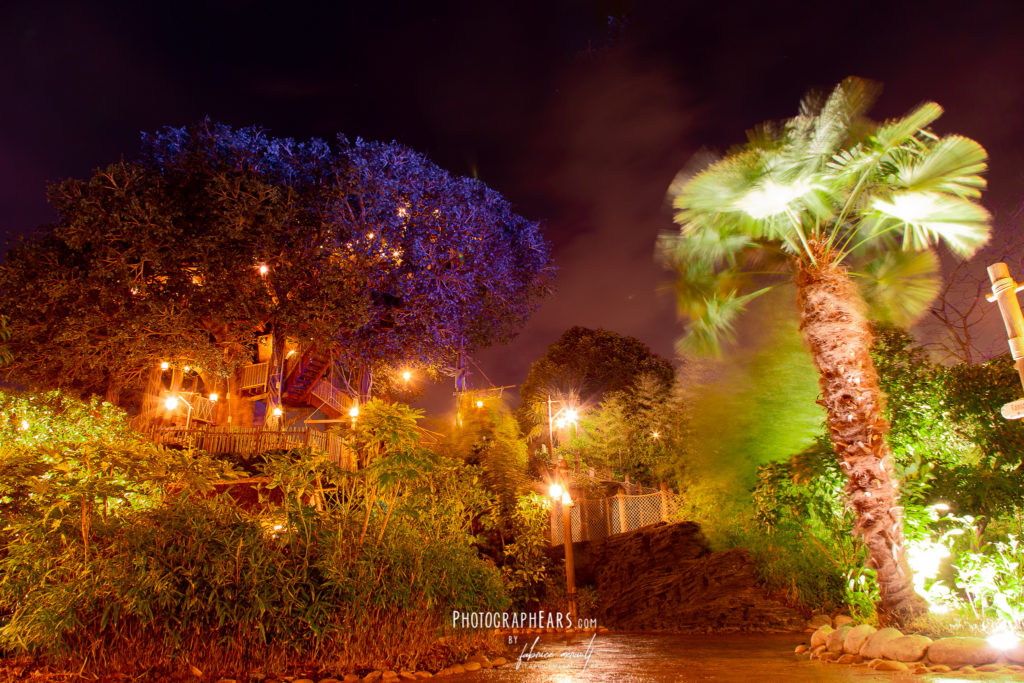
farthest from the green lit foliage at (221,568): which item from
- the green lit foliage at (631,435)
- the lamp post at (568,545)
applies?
the green lit foliage at (631,435)

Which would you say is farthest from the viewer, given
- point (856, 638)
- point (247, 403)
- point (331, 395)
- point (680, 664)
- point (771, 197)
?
point (331, 395)

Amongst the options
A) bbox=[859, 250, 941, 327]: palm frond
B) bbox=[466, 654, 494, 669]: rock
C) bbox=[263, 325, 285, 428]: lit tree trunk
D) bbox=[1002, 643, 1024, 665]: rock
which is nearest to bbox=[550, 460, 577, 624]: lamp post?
bbox=[466, 654, 494, 669]: rock

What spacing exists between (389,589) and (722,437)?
9.97 meters

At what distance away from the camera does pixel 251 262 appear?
655 inches

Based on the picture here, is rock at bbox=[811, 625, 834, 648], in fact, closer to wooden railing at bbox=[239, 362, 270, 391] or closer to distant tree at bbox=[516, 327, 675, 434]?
wooden railing at bbox=[239, 362, 270, 391]

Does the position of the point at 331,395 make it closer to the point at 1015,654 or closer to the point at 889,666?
the point at 889,666

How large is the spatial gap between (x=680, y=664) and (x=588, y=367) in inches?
1040

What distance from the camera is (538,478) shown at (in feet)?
83.3

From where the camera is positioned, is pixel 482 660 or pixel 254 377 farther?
pixel 254 377

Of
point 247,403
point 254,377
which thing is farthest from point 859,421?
point 247,403

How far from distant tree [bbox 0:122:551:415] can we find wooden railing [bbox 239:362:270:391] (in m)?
1.91

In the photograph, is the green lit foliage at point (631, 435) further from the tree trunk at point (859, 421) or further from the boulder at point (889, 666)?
the boulder at point (889, 666)

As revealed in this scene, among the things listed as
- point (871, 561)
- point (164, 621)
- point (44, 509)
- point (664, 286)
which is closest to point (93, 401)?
point (44, 509)

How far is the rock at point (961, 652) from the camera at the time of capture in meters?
6.23
